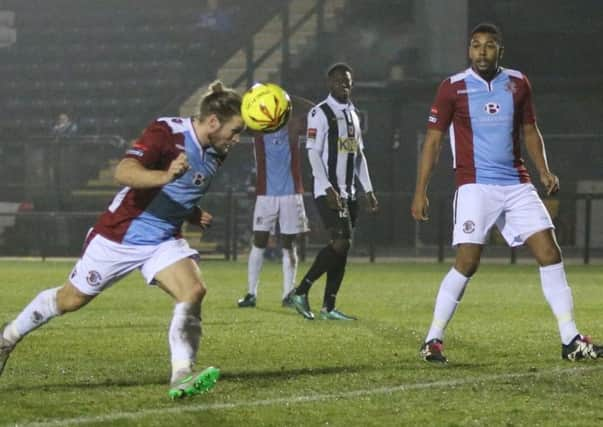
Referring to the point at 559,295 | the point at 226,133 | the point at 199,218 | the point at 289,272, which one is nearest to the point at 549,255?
the point at 559,295

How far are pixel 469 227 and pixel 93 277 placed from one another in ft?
8.48

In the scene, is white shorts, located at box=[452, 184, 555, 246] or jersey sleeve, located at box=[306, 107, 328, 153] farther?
jersey sleeve, located at box=[306, 107, 328, 153]

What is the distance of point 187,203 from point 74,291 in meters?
0.76

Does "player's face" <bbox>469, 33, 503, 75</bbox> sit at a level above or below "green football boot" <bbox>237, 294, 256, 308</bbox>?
above

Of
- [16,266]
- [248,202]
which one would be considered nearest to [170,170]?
[16,266]

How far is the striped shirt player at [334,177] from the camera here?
39.7ft

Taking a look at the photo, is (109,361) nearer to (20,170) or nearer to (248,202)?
(248,202)

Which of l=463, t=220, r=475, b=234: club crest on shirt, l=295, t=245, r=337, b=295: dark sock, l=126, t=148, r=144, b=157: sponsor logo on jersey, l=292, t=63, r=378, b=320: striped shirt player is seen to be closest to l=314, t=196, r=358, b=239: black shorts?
l=292, t=63, r=378, b=320: striped shirt player

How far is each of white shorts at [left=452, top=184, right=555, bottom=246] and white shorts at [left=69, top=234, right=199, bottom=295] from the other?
7.00ft

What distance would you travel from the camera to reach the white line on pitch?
631 cm

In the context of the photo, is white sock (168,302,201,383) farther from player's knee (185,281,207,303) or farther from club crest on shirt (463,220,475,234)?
club crest on shirt (463,220,475,234)

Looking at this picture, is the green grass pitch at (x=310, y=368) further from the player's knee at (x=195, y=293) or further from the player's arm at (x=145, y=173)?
the player's arm at (x=145, y=173)

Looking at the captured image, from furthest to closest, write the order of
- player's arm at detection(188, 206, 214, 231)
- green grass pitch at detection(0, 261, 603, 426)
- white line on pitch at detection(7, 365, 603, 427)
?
player's arm at detection(188, 206, 214, 231) < green grass pitch at detection(0, 261, 603, 426) < white line on pitch at detection(7, 365, 603, 427)

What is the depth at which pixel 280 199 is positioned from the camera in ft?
47.0
